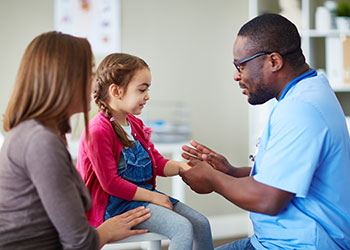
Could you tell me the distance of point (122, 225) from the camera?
3.80ft

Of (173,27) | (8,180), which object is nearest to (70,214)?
(8,180)

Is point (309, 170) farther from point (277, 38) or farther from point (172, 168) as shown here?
point (172, 168)

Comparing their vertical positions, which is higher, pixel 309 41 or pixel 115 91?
pixel 309 41

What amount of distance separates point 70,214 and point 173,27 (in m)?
2.28

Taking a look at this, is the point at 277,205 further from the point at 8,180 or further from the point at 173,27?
the point at 173,27

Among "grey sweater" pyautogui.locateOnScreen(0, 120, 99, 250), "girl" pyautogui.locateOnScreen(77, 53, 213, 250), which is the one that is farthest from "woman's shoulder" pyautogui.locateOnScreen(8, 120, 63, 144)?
"girl" pyautogui.locateOnScreen(77, 53, 213, 250)

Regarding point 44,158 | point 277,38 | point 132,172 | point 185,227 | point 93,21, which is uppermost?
point 93,21

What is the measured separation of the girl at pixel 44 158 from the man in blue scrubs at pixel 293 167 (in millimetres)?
430

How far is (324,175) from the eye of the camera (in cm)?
109

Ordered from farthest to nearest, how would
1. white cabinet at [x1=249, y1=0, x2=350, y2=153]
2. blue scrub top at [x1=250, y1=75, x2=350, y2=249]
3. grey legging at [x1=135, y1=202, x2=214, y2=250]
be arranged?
white cabinet at [x1=249, y1=0, x2=350, y2=153]
grey legging at [x1=135, y1=202, x2=214, y2=250]
blue scrub top at [x1=250, y1=75, x2=350, y2=249]

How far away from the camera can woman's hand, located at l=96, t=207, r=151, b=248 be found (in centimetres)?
109

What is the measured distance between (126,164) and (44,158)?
18.2 inches

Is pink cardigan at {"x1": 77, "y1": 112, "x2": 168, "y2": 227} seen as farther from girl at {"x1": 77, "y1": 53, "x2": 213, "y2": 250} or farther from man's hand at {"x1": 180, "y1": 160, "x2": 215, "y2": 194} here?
man's hand at {"x1": 180, "y1": 160, "x2": 215, "y2": 194}

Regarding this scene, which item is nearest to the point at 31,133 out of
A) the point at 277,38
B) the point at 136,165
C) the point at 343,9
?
the point at 136,165
